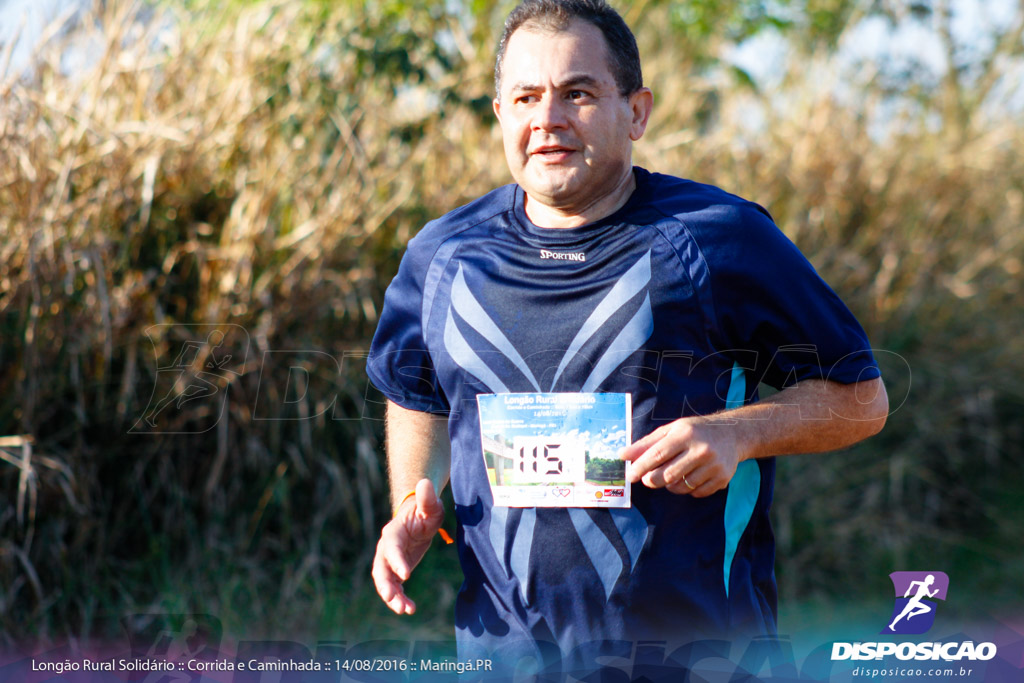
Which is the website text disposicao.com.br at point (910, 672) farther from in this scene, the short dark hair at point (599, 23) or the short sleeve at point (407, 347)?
the short dark hair at point (599, 23)

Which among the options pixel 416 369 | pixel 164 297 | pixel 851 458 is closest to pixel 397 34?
pixel 164 297

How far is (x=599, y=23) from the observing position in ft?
6.46

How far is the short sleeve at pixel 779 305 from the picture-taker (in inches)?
70.5

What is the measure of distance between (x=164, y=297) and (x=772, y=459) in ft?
9.52

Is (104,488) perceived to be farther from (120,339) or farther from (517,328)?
(517,328)

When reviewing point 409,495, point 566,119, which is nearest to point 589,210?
point 566,119

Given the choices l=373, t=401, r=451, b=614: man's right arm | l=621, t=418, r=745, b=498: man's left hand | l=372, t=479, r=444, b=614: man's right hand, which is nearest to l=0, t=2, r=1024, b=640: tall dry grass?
l=373, t=401, r=451, b=614: man's right arm

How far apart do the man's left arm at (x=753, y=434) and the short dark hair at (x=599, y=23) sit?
0.73 metres

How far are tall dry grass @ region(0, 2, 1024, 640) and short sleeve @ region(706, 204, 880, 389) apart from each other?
2585mm

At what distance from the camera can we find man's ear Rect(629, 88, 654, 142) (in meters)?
2.04

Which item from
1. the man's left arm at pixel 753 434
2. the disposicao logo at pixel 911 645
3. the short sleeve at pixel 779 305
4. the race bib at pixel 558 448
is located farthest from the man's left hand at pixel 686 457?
the disposicao logo at pixel 911 645

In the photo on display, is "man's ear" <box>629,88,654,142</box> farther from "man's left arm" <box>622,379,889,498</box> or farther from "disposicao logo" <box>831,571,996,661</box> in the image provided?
"disposicao logo" <box>831,571,996,661</box>

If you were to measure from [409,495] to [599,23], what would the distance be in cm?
109

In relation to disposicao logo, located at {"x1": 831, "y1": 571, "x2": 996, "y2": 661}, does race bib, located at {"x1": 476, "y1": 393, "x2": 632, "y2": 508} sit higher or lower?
higher
